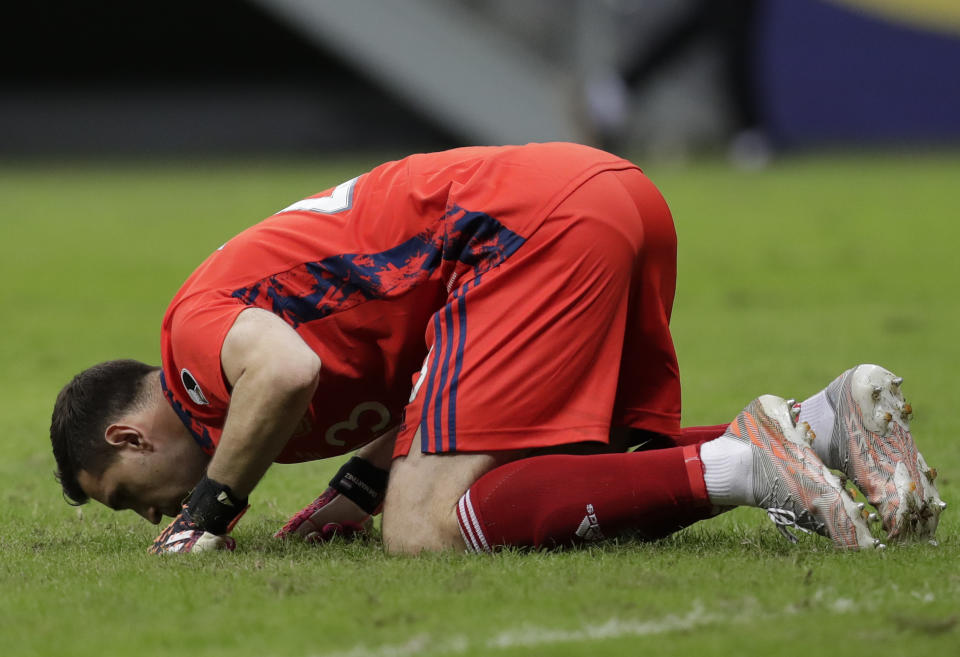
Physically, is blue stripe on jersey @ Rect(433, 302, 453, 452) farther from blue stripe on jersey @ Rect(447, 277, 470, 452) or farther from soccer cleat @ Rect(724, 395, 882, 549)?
soccer cleat @ Rect(724, 395, 882, 549)

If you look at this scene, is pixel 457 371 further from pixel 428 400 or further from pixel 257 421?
pixel 257 421

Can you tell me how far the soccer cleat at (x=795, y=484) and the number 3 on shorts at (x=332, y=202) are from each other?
130 centimetres

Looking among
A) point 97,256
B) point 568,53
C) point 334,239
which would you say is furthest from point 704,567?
point 568,53

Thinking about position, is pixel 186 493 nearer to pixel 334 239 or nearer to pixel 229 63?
pixel 334 239

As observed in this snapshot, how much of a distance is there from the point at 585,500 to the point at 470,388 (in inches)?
17.3

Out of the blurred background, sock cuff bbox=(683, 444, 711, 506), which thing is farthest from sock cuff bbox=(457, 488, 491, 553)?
the blurred background

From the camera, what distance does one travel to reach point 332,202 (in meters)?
A: 4.36

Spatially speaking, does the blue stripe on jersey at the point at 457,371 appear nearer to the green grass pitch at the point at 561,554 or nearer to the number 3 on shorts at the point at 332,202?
the green grass pitch at the point at 561,554

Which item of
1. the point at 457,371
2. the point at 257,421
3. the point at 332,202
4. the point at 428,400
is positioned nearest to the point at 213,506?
the point at 257,421

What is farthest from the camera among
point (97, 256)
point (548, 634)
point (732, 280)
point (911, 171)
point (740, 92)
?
point (740, 92)

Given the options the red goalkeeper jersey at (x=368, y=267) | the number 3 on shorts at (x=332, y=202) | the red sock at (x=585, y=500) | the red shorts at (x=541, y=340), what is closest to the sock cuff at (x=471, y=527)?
the red sock at (x=585, y=500)

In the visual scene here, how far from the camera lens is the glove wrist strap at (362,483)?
4590mm

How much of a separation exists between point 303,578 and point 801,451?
134 centimetres

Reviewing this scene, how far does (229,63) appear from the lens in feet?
92.6
